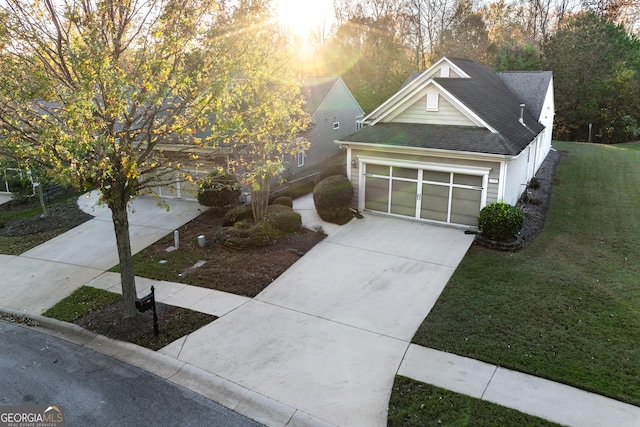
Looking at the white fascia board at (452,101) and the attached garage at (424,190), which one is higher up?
the white fascia board at (452,101)

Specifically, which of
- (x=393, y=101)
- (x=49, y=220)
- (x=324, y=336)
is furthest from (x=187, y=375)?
(x=49, y=220)

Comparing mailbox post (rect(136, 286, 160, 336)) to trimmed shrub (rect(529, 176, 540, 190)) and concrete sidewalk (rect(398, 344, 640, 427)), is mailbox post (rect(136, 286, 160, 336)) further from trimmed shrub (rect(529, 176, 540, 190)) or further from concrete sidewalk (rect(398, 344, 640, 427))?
trimmed shrub (rect(529, 176, 540, 190))

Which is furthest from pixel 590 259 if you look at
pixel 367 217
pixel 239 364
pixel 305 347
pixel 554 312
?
pixel 239 364

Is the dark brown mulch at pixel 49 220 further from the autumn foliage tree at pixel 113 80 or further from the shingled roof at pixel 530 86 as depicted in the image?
the shingled roof at pixel 530 86

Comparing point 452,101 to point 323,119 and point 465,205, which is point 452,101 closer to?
point 465,205

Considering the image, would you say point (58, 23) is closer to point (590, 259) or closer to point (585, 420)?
point (585, 420)

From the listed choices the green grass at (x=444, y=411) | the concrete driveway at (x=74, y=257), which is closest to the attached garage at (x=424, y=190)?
the concrete driveway at (x=74, y=257)
